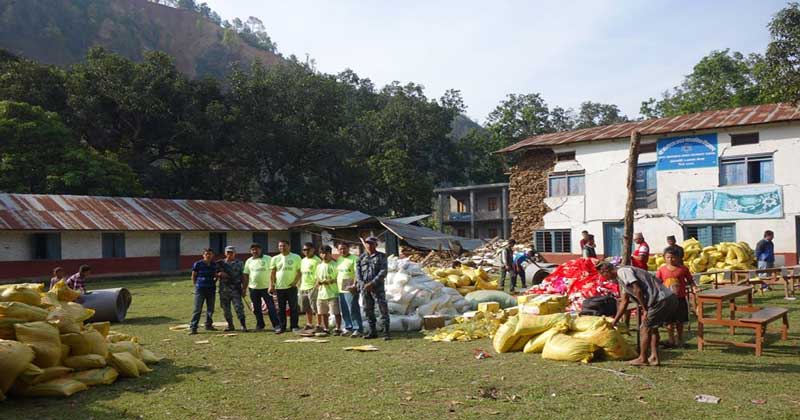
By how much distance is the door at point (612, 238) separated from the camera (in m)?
25.7

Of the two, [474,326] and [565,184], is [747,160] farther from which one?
[474,326]

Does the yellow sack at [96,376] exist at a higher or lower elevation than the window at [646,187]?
lower

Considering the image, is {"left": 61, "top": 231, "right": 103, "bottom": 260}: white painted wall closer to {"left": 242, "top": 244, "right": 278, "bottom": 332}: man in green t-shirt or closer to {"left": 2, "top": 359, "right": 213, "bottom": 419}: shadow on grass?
{"left": 242, "top": 244, "right": 278, "bottom": 332}: man in green t-shirt

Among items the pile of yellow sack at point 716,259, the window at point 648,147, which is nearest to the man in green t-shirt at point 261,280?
the pile of yellow sack at point 716,259

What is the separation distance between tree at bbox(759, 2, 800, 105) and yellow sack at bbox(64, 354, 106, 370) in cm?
1873

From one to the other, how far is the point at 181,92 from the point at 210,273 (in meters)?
28.8

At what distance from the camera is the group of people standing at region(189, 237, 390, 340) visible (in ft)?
33.2

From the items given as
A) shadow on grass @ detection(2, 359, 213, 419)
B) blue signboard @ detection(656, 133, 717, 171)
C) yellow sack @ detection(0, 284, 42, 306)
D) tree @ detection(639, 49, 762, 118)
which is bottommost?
shadow on grass @ detection(2, 359, 213, 419)

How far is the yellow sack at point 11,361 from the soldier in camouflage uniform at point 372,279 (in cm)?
492

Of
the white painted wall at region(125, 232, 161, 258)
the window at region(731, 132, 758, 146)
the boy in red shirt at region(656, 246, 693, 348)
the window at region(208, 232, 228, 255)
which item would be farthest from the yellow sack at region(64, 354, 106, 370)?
the window at region(208, 232, 228, 255)

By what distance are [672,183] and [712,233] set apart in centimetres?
242

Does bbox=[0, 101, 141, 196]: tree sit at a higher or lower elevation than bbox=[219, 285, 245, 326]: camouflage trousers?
higher

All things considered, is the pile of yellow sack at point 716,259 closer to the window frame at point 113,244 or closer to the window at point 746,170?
the window at point 746,170

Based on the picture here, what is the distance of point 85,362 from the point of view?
7.01 m
